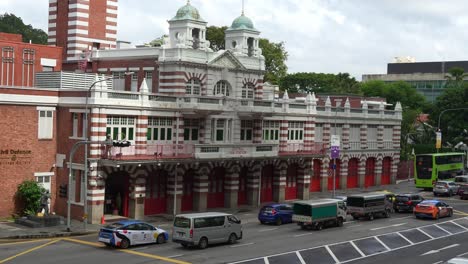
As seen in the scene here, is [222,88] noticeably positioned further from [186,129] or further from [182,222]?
[182,222]

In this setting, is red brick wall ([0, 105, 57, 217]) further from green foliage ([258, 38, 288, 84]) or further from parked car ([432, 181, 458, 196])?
green foliage ([258, 38, 288, 84])

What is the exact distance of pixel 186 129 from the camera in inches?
2053

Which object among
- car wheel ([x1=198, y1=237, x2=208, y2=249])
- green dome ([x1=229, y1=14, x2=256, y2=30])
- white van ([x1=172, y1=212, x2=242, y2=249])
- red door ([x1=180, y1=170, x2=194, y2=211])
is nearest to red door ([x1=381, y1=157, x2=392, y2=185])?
green dome ([x1=229, y1=14, x2=256, y2=30])

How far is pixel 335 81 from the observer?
116688 mm

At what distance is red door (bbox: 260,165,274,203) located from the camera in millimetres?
59875

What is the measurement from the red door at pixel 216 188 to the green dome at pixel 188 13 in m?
12.7

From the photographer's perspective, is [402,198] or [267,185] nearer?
[402,198]

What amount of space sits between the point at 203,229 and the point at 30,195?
14918 mm

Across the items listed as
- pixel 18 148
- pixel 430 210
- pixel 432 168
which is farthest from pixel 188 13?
pixel 432 168

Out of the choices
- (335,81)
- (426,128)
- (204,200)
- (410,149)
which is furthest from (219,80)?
(335,81)

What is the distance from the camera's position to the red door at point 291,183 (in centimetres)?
6250

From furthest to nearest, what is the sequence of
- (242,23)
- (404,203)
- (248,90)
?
(242,23) < (248,90) < (404,203)

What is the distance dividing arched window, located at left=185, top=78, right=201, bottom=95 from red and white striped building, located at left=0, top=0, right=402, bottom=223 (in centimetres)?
8

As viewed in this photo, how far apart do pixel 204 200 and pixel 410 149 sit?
174ft
